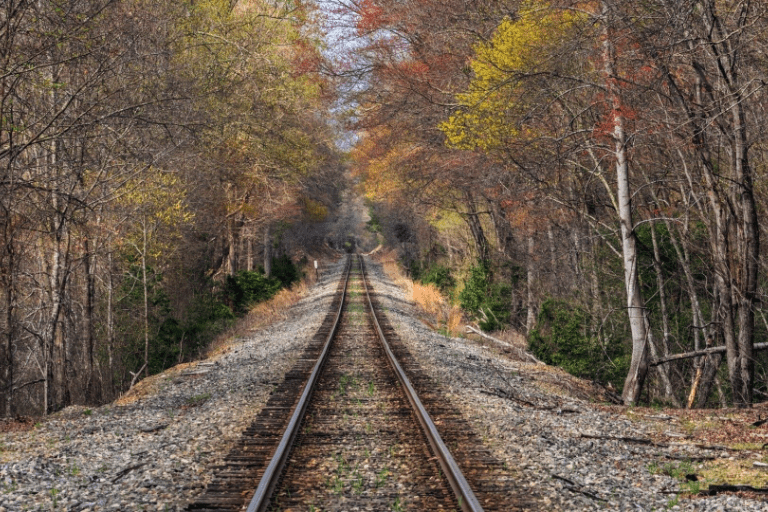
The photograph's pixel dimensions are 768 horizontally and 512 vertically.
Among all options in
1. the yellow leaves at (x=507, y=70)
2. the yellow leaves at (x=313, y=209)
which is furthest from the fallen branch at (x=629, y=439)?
the yellow leaves at (x=313, y=209)

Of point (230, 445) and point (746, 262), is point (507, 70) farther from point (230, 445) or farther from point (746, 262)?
point (230, 445)

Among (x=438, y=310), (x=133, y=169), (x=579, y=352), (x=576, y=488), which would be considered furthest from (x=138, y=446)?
(x=438, y=310)

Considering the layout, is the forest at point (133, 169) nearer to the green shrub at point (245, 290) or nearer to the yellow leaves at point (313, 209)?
the green shrub at point (245, 290)

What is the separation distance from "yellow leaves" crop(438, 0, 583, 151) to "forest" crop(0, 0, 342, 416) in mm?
5102

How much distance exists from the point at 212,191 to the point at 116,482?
1919 cm

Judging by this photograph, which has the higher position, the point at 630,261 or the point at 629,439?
the point at 630,261

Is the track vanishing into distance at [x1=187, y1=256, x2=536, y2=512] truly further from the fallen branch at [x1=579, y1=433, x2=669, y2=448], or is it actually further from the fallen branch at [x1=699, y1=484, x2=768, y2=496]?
the fallen branch at [x1=699, y1=484, x2=768, y2=496]

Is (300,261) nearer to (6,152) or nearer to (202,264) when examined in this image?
(202,264)

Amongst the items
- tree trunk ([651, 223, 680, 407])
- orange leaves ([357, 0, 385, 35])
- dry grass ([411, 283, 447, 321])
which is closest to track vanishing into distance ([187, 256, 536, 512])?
tree trunk ([651, 223, 680, 407])

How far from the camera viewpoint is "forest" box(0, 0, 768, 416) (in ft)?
33.4

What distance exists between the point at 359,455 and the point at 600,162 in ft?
35.4

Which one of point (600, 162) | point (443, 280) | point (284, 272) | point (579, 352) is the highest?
point (600, 162)

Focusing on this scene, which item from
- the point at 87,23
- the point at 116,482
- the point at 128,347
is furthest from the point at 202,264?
the point at 116,482

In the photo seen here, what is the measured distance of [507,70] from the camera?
12250mm
